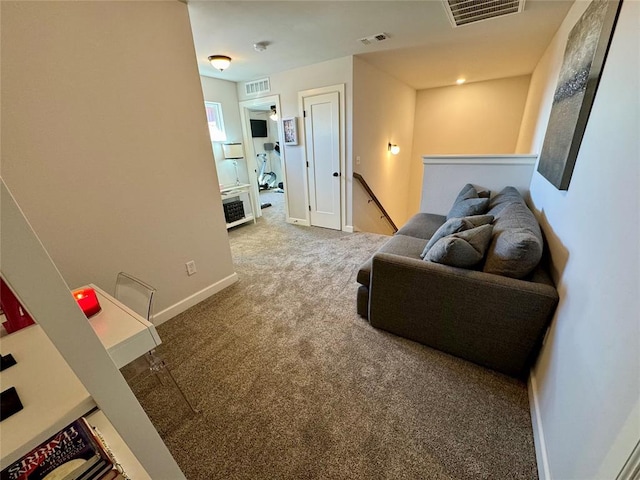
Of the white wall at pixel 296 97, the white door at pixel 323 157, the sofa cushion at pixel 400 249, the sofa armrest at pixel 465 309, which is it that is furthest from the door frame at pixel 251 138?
the sofa armrest at pixel 465 309

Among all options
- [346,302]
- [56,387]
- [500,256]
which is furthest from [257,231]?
[56,387]

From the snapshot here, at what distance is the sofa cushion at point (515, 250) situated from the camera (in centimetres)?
137

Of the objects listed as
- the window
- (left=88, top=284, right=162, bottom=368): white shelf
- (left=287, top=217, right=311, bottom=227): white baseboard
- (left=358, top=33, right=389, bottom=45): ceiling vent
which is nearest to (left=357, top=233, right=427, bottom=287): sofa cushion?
(left=88, top=284, right=162, bottom=368): white shelf

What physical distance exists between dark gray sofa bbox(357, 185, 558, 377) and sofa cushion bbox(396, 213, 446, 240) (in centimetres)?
81

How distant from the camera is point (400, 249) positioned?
222cm

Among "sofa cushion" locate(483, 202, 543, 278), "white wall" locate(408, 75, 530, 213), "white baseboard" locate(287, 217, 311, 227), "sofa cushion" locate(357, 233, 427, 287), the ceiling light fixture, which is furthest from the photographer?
"white wall" locate(408, 75, 530, 213)

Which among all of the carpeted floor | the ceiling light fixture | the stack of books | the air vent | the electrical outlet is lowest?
the carpeted floor

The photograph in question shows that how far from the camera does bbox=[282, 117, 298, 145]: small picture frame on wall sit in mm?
4125

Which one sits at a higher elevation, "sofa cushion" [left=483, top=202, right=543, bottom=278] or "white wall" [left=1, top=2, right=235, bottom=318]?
"white wall" [left=1, top=2, right=235, bottom=318]

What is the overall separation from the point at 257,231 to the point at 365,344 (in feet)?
10.0

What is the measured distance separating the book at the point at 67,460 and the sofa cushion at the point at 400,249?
158 cm

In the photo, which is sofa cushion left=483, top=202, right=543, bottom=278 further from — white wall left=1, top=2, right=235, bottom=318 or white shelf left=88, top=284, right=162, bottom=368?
white wall left=1, top=2, right=235, bottom=318

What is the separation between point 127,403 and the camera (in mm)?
564

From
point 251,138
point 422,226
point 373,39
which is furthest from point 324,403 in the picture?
point 251,138
